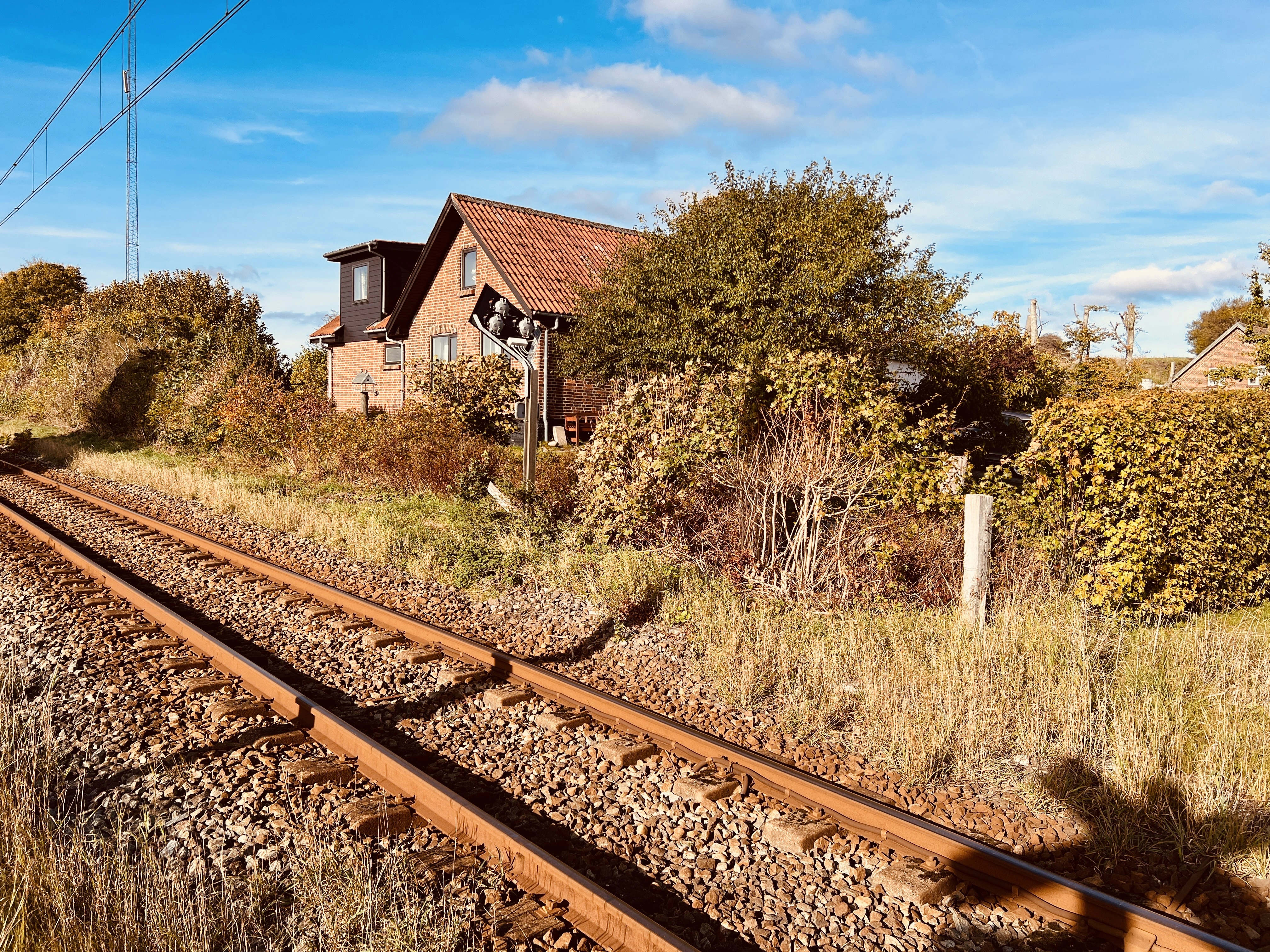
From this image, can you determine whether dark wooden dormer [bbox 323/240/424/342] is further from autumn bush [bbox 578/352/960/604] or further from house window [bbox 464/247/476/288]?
autumn bush [bbox 578/352/960/604]

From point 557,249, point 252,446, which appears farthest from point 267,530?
point 557,249

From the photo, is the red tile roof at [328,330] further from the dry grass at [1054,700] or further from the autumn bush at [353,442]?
the dry grass at [1054,700]

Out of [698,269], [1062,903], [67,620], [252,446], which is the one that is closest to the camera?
[1062,903]

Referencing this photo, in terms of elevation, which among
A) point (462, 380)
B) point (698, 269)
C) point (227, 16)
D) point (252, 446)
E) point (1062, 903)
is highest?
point (227, 16)

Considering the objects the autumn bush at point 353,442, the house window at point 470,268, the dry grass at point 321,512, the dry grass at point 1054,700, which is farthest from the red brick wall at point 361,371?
the dry grass at point 1054,700

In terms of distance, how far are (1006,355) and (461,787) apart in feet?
65.6

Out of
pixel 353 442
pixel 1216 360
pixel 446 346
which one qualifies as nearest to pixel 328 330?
pixel 446 346

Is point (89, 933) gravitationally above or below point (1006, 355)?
below

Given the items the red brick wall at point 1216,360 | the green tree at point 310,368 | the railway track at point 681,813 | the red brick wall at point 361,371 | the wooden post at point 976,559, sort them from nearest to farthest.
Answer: the railway track at point 681,813 < the wooden post at point 976,559 < the red brick wall at point 361,371 < the green tree at point 310,368 < the red brick wall at point 1216,360

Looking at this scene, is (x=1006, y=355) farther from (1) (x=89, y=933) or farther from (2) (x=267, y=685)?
(1) (x=89, y=933)

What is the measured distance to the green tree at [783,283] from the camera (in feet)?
46.3

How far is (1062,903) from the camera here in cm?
366

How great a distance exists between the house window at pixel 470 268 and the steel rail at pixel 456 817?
19.8m

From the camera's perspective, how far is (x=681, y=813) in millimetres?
4496
